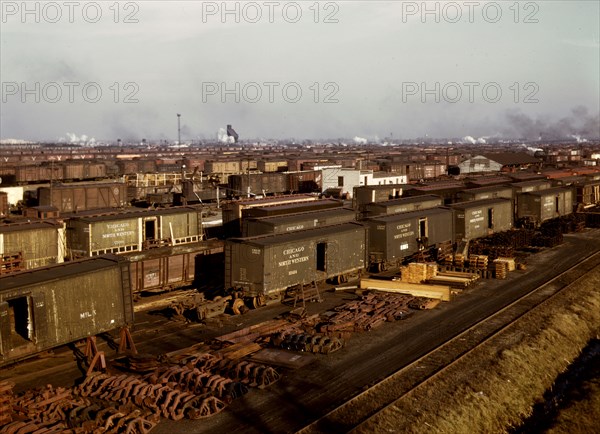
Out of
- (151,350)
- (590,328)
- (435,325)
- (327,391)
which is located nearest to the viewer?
(327,391)

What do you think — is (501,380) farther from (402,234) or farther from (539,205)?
(539,205)

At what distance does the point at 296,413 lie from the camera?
56.2 feet

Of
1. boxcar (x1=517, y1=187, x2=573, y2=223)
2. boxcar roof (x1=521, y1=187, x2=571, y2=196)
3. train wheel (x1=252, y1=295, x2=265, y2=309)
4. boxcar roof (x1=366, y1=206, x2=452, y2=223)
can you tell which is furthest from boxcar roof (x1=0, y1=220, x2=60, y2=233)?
boxcar roof (x1=521, y1=187, x2=571, y2=196)

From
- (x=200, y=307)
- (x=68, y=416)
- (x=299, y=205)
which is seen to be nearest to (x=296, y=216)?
(x=299, y=205)

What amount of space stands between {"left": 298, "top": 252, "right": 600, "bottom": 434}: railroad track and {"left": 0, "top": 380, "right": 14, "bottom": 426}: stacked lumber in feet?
27.9

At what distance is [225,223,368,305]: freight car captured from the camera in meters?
28.2

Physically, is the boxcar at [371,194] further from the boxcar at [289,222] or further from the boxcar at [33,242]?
the boxcar at [33,242]

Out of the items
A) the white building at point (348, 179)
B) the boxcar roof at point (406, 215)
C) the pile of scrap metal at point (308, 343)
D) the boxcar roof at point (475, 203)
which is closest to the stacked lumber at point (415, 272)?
the boxcar roof at point (406, 215)

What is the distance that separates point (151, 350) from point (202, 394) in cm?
579

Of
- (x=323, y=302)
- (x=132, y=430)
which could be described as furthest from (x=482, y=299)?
(x=132, y=430)

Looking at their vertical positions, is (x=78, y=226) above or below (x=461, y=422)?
above

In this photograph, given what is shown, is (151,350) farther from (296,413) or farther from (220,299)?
(296,413)

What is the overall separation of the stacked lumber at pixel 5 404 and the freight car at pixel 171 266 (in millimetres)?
→ 11909

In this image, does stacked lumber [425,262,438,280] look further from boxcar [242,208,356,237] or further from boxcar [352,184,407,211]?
boxcar [352,184,407,211]
